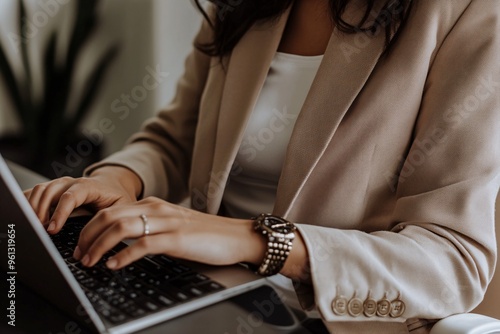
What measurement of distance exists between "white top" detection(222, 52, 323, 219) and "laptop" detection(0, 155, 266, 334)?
0.32m

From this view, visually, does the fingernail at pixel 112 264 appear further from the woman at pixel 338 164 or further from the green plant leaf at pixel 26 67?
the green plant leaf at pixel 26 67

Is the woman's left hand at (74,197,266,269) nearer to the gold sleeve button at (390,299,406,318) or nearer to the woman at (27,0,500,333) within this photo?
the woman at (27,0,500,333)

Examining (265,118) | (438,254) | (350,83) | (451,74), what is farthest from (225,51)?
(438,254)

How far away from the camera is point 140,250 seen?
0.59 meters

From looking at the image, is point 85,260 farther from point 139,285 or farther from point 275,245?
point 275,245

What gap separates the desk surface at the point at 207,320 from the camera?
53 centimetres

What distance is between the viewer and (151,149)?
3.74ft

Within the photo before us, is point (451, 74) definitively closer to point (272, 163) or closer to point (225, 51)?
point (272, 163)

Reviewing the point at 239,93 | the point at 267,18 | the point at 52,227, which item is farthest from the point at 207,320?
the point at 267,18

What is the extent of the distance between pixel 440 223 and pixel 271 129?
0.35m

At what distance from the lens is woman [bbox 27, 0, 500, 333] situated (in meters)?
0.64

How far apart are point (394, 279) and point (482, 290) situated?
15cm

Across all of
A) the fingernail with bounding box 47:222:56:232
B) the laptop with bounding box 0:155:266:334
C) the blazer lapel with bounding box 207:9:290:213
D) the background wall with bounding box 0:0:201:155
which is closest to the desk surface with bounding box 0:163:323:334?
the laptop with bounding box 0:155:266:334

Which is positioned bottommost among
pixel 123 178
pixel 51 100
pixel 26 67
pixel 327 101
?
pixel 51 100
